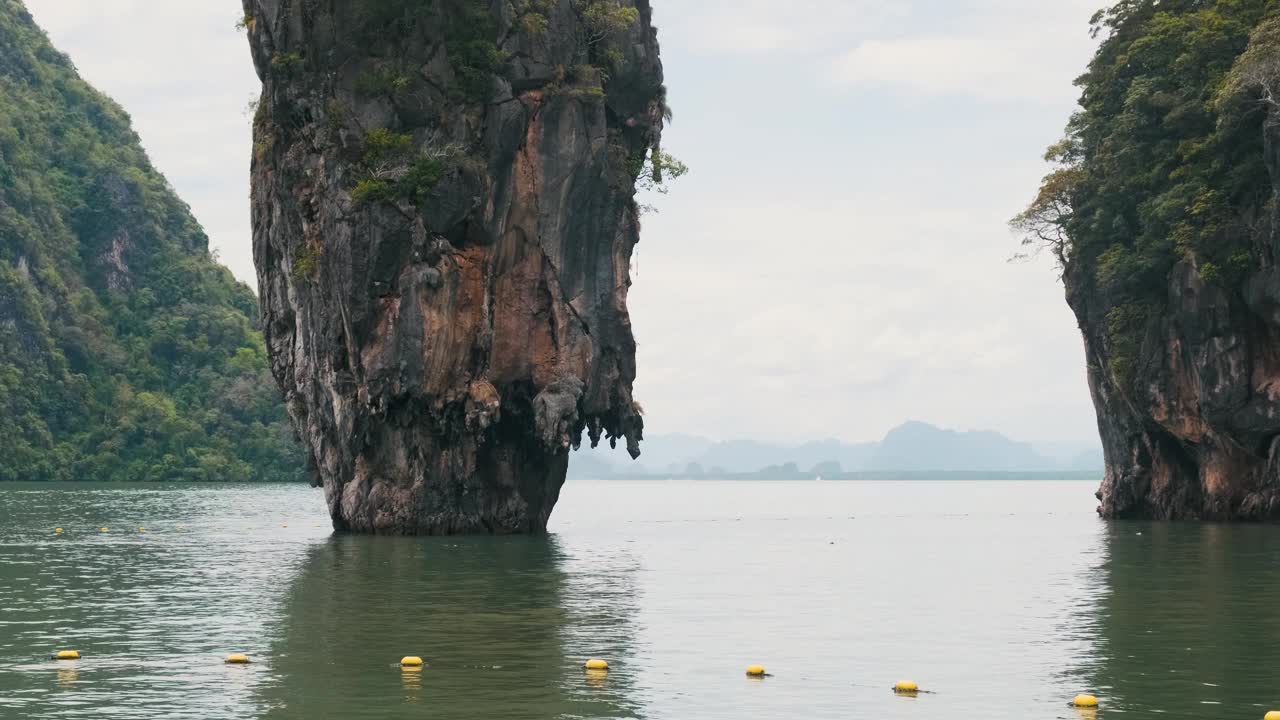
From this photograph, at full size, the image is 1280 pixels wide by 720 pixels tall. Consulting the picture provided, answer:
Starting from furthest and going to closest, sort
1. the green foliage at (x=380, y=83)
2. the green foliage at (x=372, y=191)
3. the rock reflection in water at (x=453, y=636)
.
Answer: the green foliage at (x=380, y=83) < the green foliage at (x=372, y=191) < the rock reflection in water at (x=453, y=636)

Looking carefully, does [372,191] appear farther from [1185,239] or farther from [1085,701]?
[1085,701]

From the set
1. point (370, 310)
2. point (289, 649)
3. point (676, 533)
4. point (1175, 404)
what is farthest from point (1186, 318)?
point (289, 649)

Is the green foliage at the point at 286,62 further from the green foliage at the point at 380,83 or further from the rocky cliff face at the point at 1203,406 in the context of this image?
the rocky cliff face at the point at 1203,406

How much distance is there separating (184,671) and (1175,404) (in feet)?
188

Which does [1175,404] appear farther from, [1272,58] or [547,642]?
[547,642]

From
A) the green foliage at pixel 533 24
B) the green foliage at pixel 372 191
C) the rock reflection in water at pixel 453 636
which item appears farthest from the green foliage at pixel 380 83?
the rock reflection in water at pixel 453 636

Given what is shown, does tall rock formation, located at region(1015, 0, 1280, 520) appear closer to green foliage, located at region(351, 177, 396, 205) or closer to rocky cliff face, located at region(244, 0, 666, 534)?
rocky cliff face, located at region(244, 0, 666, 534)

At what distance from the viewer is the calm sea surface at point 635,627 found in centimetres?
2464

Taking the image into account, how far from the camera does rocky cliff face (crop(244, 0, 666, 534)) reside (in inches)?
2416

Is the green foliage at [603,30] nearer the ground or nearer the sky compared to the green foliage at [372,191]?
nearer the sky

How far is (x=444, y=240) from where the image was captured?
203ft

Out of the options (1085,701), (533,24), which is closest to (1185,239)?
(533,24)

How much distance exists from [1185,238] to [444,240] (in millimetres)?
31800

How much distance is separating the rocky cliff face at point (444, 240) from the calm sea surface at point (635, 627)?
161 inches
